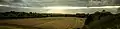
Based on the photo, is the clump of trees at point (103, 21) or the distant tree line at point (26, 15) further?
the distant tree line at point (26, 15)

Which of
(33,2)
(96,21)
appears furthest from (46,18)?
(96,21)

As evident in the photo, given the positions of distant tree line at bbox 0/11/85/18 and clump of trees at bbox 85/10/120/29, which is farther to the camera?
distant tree line at bbox 0/11/85/18

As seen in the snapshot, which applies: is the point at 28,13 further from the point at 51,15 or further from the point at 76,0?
the point at 76,0

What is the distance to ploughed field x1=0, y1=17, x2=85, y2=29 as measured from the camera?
102 cm

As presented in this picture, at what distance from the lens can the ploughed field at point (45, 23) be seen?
1.02m

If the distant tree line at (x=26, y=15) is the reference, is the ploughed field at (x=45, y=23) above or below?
below

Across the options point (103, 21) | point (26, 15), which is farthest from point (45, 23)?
point (103, 21)

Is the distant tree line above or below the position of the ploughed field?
above

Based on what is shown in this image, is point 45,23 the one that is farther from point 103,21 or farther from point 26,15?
point 103,21

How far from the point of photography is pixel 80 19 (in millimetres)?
1100

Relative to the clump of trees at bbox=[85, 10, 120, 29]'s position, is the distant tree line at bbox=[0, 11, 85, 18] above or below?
above

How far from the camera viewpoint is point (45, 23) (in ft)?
3.49

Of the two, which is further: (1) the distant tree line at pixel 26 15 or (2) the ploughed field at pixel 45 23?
(1) the distant tree line at pixel 26 15

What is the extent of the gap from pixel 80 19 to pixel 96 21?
11cm
